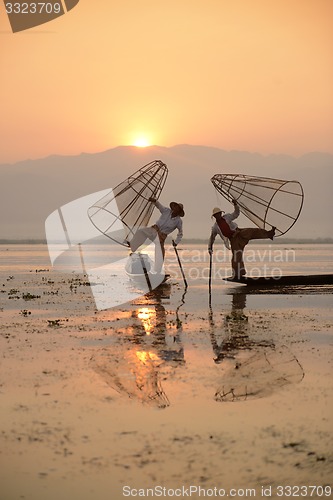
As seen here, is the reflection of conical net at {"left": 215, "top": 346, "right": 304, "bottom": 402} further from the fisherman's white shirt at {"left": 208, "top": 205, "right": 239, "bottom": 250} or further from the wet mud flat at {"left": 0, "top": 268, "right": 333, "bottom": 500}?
the fisherman's white shirt at {"left": 208, "top": 205, "right": 239, "bottom": 250}

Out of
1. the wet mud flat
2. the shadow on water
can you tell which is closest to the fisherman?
the wet mud flat

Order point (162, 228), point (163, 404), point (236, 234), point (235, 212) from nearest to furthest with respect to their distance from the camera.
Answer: point (163, 404)
point (235, 212)
point (236, 234)
point (162, 228)

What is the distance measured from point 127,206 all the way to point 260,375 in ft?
47.4

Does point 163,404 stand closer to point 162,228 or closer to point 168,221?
point 168,221

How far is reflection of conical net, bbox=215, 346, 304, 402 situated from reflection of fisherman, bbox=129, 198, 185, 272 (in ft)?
35.9

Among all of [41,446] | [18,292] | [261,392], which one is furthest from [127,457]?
[18,292]

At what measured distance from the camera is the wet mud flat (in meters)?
6.30

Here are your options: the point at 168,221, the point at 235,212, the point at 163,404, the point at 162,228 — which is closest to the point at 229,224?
the point at 235,212

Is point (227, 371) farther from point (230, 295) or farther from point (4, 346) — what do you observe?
point (230, 295)

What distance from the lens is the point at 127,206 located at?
2381 cm

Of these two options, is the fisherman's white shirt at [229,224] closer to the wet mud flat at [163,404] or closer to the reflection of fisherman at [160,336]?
the reflection of fisherman at [160,336]

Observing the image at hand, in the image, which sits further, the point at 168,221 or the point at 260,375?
the point at 168,221

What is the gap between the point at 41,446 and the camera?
6.97 metres

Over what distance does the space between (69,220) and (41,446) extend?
2138cm
